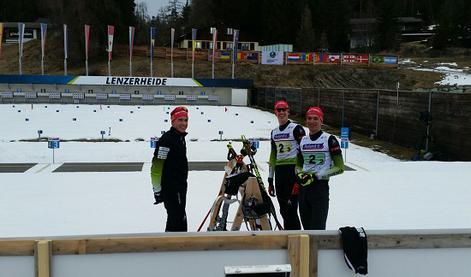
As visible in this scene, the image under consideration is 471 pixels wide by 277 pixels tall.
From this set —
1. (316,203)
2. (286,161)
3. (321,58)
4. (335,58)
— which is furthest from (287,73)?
(316,203)

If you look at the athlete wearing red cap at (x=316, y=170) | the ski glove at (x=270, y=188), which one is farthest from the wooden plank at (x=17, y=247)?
the ski glove at (x=270, y=188)

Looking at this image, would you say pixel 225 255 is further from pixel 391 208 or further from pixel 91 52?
pixel 91 52

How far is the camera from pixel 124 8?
73.6m

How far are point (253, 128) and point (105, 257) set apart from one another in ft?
61.9

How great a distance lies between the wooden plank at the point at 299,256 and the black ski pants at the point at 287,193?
78.8 inches

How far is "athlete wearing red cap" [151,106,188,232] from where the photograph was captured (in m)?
4.64

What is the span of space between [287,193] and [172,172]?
Answer: 1.50 meters

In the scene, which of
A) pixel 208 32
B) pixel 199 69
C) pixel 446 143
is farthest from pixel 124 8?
pixel 446 143

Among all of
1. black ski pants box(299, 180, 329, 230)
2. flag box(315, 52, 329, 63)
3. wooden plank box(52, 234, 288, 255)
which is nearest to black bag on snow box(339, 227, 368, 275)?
wooden plank box(52, 234, 288, 255)

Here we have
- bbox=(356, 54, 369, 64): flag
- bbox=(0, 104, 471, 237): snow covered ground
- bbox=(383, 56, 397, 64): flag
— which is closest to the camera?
bbox=(0, 104, 471, 237): snow covered ground

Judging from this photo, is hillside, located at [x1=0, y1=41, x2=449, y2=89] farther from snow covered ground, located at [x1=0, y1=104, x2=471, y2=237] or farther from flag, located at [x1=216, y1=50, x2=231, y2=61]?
snow covered ground, located at [x1=0, y1=104, x2=471, y2=237]

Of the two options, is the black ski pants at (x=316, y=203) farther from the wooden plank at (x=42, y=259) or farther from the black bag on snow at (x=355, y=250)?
the wooden plank at (x=42, y=259)

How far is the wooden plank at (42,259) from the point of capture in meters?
3.01

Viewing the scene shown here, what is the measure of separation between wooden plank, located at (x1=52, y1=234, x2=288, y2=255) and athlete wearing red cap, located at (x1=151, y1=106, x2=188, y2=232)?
155cm
